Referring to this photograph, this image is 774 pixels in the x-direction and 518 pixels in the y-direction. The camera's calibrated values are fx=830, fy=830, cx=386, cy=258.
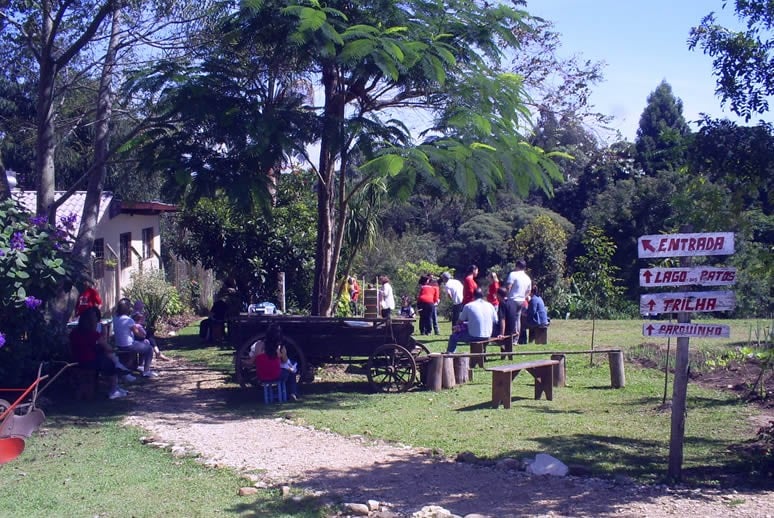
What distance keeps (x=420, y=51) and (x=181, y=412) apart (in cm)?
621

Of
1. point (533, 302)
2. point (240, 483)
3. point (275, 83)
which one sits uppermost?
point (275, 83)

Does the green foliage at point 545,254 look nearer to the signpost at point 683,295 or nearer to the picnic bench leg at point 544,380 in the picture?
the picnic bench leg at point 544,380

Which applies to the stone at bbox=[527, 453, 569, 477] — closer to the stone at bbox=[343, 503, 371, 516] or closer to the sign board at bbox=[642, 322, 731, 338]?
the sign board at bbox=[642, 322, 731, 338]

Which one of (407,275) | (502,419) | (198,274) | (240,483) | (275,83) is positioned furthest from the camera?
(407,275)

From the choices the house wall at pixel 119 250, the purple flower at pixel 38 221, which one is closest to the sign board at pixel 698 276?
the purple flower at pixel 38 221

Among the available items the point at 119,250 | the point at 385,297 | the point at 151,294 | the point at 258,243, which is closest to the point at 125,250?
the point at 119,250

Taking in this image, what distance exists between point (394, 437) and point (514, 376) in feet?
9.35

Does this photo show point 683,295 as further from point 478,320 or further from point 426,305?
point 426,305

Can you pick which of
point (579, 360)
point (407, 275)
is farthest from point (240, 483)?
point (407, 275)

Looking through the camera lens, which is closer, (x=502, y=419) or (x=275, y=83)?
(x=502, y=419)

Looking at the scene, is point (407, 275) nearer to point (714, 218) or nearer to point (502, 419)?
point (502, 419)

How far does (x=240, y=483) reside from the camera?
7.73m

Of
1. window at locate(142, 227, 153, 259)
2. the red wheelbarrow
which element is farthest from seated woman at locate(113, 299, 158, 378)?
window at locate(142, 227, 153, 259)

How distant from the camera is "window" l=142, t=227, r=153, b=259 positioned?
83.7ft
